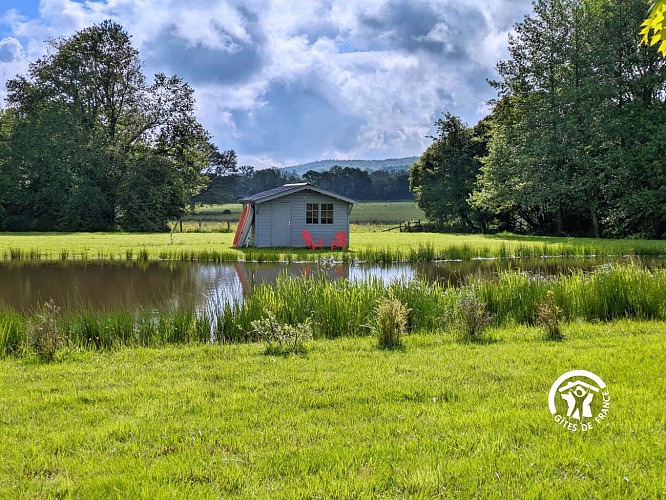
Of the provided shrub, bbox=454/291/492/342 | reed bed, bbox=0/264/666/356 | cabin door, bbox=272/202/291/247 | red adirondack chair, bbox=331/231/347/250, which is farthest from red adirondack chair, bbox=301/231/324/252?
shrub, bbox=454/291/492/342

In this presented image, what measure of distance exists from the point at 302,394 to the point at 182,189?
41976 mm

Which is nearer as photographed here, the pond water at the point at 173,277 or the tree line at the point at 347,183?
the pond water at the point at 173,277

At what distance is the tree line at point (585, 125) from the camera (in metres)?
30.7

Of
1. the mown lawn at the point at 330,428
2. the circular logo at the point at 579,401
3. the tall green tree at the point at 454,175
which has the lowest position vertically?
the mown lawn at the point at 330,428

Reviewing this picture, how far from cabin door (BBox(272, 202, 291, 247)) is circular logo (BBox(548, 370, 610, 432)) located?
22005mm

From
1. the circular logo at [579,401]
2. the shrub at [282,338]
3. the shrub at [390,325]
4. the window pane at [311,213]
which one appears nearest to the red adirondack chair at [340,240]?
the window pane at [311,213]

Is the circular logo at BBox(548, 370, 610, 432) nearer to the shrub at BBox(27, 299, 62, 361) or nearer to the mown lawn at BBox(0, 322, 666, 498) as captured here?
the mown lawn at BBox(0, 322, 666, 498)

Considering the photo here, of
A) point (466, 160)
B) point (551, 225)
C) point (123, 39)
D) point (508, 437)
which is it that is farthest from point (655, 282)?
point (123, 39)

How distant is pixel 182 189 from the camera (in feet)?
146

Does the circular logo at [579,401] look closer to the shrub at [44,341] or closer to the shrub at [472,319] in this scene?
the shrub at [472,319]

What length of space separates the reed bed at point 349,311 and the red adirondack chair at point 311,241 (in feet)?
52.7

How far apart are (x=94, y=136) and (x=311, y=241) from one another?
2740 cm

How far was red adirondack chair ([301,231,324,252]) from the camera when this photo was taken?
25.9 meters

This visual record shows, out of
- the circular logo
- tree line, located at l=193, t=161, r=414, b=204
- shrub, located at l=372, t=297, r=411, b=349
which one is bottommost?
the circular logo
